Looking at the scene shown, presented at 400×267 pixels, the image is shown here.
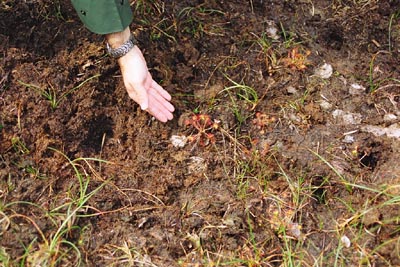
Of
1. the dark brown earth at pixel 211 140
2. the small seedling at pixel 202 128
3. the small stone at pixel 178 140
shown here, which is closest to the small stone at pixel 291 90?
the dark brown earth at pixel 211 140

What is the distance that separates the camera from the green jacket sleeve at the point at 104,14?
6.40 ft

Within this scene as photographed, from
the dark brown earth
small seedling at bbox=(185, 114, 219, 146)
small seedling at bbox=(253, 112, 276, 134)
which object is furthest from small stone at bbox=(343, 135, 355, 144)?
small seedling at bbox=(185, 114, 219, 146)

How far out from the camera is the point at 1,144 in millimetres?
2057

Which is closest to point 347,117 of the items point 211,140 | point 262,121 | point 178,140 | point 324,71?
point 324,71

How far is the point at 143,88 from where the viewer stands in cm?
214

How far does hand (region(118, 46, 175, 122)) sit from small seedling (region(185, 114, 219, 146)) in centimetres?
10

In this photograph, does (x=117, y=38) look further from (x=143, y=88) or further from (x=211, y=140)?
(x=211, y=140)

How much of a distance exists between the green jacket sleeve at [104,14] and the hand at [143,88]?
0.14 meters

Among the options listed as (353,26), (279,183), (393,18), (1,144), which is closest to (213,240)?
(279,183)

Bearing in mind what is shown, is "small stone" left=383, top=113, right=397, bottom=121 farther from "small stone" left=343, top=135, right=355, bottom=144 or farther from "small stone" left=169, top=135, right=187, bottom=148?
"small stone" left=169, top=135, right=187, bottom=148

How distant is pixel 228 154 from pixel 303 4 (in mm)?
977

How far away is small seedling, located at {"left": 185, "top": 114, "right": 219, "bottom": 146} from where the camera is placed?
7.14ft

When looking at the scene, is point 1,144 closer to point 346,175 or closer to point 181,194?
point 181,194

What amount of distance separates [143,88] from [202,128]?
0.30 metres
